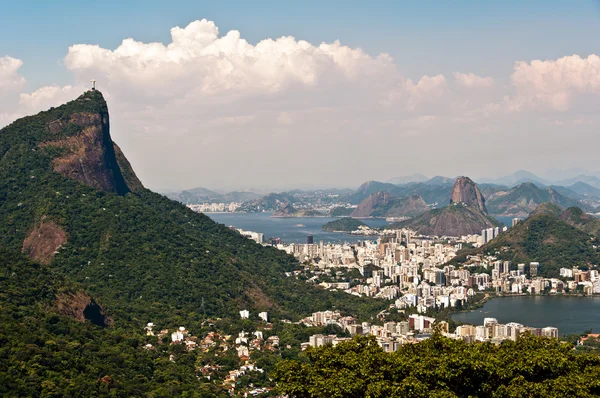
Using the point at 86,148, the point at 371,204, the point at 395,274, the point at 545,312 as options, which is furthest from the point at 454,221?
the point at 86,148

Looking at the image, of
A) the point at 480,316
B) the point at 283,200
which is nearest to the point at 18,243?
the point at 480,316

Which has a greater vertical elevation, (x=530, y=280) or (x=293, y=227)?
(x=293, y=227)

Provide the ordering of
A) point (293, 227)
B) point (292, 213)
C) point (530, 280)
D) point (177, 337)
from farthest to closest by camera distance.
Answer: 1. point (292, 213)
2. point (293, 227)
3. point (530, 280)
4. point (177, 337)

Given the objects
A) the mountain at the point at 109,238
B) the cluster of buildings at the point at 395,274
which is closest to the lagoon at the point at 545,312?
the cluster of buildings at the point at 395,274

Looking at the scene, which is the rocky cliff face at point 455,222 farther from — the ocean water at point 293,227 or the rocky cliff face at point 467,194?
the ocean water at point 293,227

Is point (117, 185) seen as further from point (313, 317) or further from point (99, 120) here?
point (313, 317)

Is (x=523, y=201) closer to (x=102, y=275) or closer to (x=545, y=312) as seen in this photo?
(x=545, y=312)

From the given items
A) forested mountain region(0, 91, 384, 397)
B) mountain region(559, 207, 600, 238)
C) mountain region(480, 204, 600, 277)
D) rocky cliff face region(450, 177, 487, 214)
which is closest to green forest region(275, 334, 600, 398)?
forested mountain region(0, 91, 384, 397)
